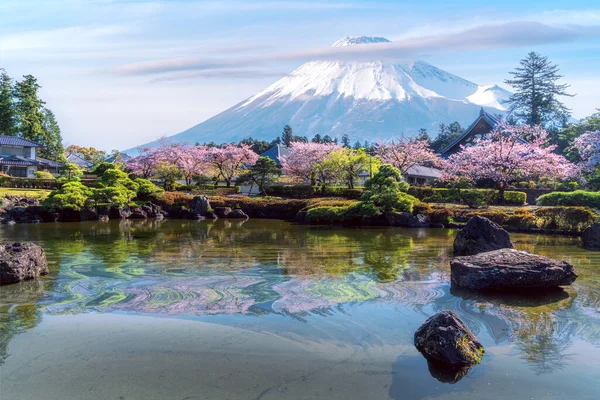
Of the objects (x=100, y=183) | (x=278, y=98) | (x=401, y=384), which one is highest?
(x=278, y=98)

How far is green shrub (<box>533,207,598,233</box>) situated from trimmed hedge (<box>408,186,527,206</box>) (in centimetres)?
648

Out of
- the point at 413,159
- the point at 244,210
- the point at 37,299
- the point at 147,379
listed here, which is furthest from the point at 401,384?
the point at 413,159

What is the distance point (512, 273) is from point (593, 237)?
736 centimetres

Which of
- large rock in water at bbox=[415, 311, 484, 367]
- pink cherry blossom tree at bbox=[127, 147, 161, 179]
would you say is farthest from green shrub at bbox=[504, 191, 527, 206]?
pink cherry blossom tree at bbox=[127, 147, 161, 179]

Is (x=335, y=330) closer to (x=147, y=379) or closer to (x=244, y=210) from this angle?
(x=147, y=379)

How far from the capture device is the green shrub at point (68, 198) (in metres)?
21.1

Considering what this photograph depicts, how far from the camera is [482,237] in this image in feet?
36.8

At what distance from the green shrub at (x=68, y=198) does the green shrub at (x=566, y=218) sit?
19.0 m

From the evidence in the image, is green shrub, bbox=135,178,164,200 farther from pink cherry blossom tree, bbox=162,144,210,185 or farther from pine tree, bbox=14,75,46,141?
pine tree, bbox=14,75,46,141

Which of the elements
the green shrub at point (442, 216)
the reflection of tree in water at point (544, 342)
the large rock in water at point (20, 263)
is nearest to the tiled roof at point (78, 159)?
the green shrub at point (442, 216)

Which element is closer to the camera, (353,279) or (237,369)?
(237,369)

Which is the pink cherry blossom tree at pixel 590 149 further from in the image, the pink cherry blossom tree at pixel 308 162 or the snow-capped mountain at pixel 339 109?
the snow-capped mountain at pixel 339 109

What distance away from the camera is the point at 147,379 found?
4.69 meters

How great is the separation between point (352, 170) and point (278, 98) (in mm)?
150034
